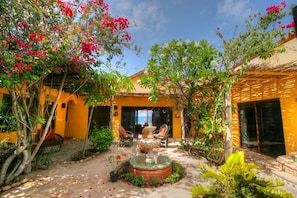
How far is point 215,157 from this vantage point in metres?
6.11

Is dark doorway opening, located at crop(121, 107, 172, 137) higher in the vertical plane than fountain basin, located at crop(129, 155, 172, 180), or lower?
higher

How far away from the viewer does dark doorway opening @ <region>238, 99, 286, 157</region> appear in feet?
21.3

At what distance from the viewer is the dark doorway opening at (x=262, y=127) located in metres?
6.50

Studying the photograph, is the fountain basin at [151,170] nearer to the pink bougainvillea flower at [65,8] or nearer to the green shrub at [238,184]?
the green shrub at [238,184]

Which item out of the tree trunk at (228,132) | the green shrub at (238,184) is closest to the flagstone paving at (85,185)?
the tree trunk at (228,132)

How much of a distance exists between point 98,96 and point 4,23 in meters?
3.82

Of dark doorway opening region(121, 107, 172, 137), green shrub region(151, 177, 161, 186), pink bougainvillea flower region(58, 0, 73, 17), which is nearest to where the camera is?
pink bougainvillea flower region(58, 0, 73, 17)

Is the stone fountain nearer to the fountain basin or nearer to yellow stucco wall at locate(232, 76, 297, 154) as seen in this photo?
the fountain basin

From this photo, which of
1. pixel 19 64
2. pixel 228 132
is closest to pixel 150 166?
pixel 228 132

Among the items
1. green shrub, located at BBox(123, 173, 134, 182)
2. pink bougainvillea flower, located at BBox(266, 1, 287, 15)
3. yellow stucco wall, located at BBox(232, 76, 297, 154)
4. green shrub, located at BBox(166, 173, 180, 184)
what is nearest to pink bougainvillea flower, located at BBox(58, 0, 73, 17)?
green shrub, located at BBox(123, 173, 134, 182)

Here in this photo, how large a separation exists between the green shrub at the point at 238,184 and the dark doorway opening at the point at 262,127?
5504mm

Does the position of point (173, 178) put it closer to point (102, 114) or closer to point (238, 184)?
point (238, 184)

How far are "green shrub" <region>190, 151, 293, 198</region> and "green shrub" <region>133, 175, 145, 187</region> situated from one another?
2322mm

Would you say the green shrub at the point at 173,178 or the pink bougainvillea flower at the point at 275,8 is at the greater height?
the pink bougainvillea flower at the point at 275,8
